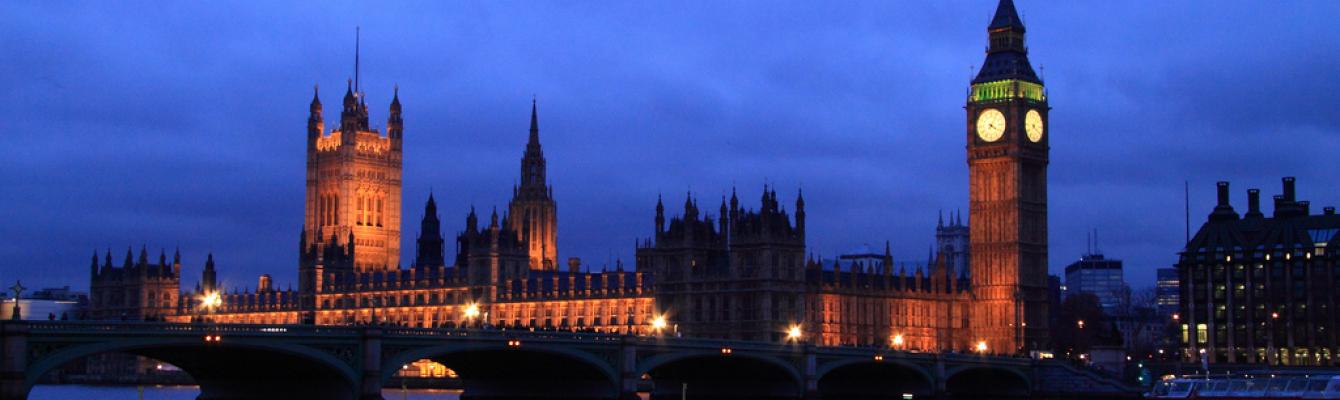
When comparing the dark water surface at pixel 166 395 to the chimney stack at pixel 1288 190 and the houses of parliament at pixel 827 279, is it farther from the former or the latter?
the chimney stack at pixel 1288 190

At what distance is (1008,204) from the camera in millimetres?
163375

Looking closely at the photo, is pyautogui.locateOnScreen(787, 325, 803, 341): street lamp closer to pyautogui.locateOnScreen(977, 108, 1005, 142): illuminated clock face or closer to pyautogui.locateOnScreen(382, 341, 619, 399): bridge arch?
pyautogui.locateOnScreen(977, 108, 1005, 142): illuminated clock face

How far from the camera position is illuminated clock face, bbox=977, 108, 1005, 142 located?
164 m

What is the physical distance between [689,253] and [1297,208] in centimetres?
5086

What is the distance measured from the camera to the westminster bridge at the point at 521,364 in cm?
7475

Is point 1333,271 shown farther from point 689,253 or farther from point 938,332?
point 689,253

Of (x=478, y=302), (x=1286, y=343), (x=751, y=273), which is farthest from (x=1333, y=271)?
(x=478, y=302)

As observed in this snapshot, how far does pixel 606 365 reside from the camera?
96938 mm

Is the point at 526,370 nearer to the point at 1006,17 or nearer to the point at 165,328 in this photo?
the point at 165,328

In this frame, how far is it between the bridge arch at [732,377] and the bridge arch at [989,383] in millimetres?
20324

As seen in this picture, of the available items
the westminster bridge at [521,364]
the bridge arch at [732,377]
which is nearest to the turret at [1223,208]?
the westminster bridge at [521,364]

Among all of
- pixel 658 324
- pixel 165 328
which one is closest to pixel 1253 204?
pixel 658 324

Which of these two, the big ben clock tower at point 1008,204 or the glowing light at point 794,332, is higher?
the big ben clock tower at point 1008,204

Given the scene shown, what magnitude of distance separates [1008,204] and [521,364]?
239ft
